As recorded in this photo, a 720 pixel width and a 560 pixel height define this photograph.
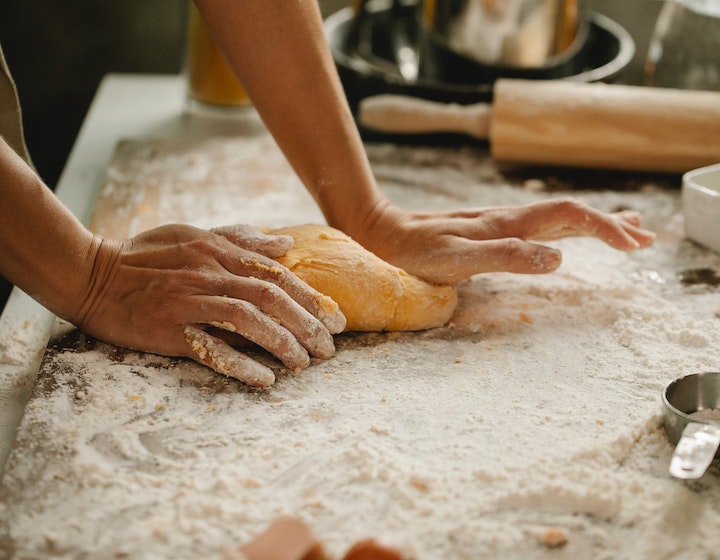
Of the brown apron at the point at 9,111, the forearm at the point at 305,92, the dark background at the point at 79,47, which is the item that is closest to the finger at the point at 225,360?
the forearm at the point at 305,92

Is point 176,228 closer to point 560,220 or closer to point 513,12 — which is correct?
point 560,220

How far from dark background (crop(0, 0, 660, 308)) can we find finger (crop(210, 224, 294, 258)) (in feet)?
5.07

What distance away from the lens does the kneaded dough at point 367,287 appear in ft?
4.22

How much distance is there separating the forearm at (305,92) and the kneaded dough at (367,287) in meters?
0.14

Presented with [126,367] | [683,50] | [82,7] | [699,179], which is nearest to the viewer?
[126,367]

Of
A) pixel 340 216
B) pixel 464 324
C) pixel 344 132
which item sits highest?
pixel 344 132

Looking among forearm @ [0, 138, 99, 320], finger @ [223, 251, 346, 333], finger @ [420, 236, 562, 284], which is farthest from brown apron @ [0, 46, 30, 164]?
finger @ [420, 236, 562, 284]

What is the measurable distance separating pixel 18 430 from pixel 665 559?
792 mm

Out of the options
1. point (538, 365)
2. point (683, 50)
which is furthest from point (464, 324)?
point (683, 50)

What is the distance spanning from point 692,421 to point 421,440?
335mm

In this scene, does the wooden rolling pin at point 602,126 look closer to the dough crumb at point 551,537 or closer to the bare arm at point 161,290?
the bare arm at point 161,290

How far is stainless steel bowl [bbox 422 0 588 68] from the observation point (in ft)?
6.48

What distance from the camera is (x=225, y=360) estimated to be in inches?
45.5

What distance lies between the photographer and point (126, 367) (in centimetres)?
118
